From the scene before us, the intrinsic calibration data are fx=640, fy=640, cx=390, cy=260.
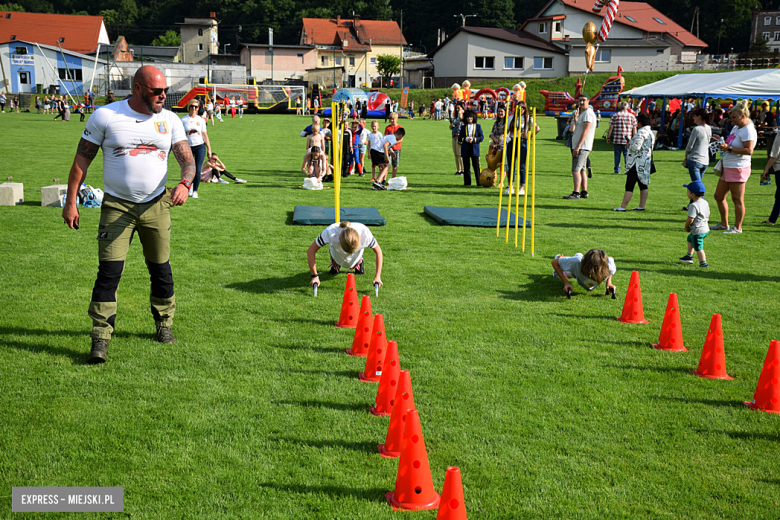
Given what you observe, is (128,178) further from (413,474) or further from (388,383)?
(413,474)

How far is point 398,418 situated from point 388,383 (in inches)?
22.5

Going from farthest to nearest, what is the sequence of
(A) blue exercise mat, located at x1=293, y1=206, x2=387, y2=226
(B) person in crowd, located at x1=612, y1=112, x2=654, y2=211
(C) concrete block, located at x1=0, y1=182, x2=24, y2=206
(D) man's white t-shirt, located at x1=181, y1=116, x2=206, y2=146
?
(D) man's white t-shirt, located at x1=181, y1=116, x2=206, y2=146 < (C) concrete block, located at x1=0, y1=182, x2=24, y2=206 < (B) person in crowd, located at x1=612, y1=112, x2=654, y2=211 < (A) blue exercise mat, located at x1=293, y1=206, x2=387, y2=226

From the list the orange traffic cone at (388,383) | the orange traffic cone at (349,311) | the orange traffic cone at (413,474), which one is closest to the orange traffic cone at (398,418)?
the orange traffic cone at (413,474)

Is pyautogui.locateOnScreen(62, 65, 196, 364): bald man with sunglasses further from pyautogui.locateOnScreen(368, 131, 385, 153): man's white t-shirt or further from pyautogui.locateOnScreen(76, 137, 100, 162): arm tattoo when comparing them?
pyautogui.locateOnScreen(368, 131, 385, 153): man's white t-shirt

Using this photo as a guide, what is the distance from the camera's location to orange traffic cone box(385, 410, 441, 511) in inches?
136

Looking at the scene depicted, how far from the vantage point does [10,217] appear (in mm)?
11242

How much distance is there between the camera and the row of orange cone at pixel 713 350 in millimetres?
4684

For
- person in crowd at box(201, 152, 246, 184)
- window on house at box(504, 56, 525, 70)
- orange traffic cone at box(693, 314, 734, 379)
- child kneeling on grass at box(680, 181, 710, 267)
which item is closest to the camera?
orange traffic cone at box(693, 314, 734, 379)

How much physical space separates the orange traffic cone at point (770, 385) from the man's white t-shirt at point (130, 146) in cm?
493

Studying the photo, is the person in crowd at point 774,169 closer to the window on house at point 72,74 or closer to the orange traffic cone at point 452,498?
the orange traffic cone at point 452,498

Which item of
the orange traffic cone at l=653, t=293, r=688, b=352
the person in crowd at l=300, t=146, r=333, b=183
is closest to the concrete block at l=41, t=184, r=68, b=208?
the person in crowd at l=300, t=146, r=333, b=183

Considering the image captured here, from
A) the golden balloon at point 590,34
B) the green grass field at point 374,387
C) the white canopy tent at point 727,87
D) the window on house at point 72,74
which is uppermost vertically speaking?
the window on house at point 72,74

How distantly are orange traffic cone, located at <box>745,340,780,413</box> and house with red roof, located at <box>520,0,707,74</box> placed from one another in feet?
239

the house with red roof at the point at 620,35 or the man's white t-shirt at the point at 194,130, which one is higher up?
the house with red roof at the point at 620,35
